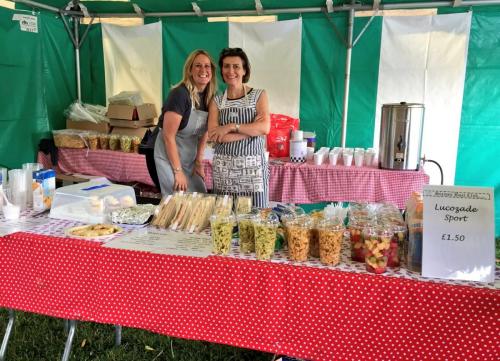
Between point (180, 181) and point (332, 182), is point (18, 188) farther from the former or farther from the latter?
point (332, 182)

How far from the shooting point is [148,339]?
103 inches

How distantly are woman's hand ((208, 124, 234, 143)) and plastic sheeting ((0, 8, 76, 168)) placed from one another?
3.10 m

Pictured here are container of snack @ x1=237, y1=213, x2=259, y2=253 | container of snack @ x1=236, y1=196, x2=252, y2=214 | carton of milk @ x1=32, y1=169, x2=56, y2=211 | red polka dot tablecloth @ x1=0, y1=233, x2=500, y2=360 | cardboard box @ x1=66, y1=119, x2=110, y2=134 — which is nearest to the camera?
red polka dot tablecloth @ x1=0, y1=233, x2=500, y2=360

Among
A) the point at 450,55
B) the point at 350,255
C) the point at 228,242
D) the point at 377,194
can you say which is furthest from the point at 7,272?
the point at 450,55

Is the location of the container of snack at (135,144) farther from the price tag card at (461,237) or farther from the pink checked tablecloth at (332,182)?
the price tag card at (461,237)

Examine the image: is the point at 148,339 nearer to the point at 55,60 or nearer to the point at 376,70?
the point at 376,70

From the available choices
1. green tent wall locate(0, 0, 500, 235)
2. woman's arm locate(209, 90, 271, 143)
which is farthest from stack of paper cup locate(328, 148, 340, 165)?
woman's arm locate(209, 90, 271, 143)

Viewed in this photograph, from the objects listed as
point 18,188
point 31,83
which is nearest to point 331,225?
point 18,188

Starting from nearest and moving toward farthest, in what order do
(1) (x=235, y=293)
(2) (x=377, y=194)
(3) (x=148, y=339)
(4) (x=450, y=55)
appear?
(1) (x=235, y=293) < (3) (x=148, y=339) < (2) (x=377, y=194) < (4) (x=450, y=55)

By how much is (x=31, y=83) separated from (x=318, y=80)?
10.6 ft

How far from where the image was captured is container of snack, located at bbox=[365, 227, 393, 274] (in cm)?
146

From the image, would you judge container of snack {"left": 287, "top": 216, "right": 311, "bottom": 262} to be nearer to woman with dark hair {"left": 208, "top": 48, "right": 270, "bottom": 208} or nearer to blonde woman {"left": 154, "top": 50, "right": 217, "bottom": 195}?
woman with dark hair {"left": 208, "top": 48, "right": 270, "bottom": 208}

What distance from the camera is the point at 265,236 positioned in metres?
1.55

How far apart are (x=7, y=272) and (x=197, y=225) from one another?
2.62 feet
